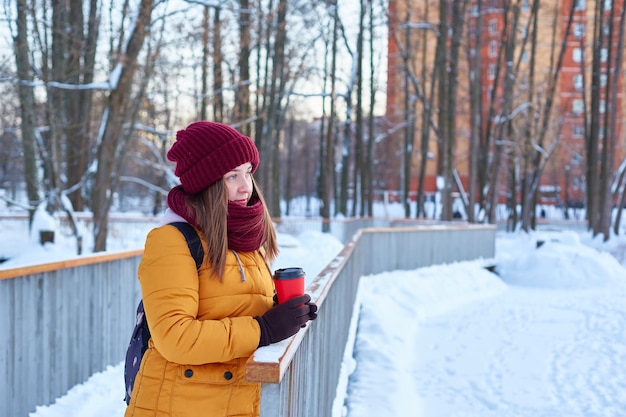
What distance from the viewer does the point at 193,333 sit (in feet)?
7.36

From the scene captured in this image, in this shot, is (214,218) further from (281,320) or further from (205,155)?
(281,320)

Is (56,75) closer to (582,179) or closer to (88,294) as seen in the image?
(88,294)

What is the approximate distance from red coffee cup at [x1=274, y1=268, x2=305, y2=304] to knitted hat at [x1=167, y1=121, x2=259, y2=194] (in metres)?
0.42

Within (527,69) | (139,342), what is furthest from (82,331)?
(527,69)

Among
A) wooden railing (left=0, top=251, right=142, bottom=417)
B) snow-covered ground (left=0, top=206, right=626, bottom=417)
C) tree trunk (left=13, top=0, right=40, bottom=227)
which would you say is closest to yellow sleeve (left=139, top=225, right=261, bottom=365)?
wooden railing (left=0, top=251, right=142, bottom=417)

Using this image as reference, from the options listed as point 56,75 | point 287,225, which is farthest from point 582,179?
point 56,75

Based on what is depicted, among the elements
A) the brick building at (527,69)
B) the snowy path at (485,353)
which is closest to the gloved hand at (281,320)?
the snowy path at (485,353)

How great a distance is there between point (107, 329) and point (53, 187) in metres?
8.81

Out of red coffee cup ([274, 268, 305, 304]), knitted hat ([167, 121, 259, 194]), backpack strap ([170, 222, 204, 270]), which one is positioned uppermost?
knitted hat ([167, 121, 259, 194])

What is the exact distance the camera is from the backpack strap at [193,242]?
2.32 meters

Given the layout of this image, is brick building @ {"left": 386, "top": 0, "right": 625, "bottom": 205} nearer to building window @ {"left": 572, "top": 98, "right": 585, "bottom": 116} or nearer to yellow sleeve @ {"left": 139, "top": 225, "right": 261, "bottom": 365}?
building window @ {"left": 572, "top": 98, "right": 585, "bottom": 116}

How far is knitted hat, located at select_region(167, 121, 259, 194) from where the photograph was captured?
247 centimetres

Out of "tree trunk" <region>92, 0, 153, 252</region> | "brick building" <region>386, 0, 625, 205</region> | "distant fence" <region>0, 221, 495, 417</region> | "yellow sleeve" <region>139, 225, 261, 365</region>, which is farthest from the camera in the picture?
"brick building" <region>386, 0, 625, 205</region>

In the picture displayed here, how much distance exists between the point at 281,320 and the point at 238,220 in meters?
0.40
